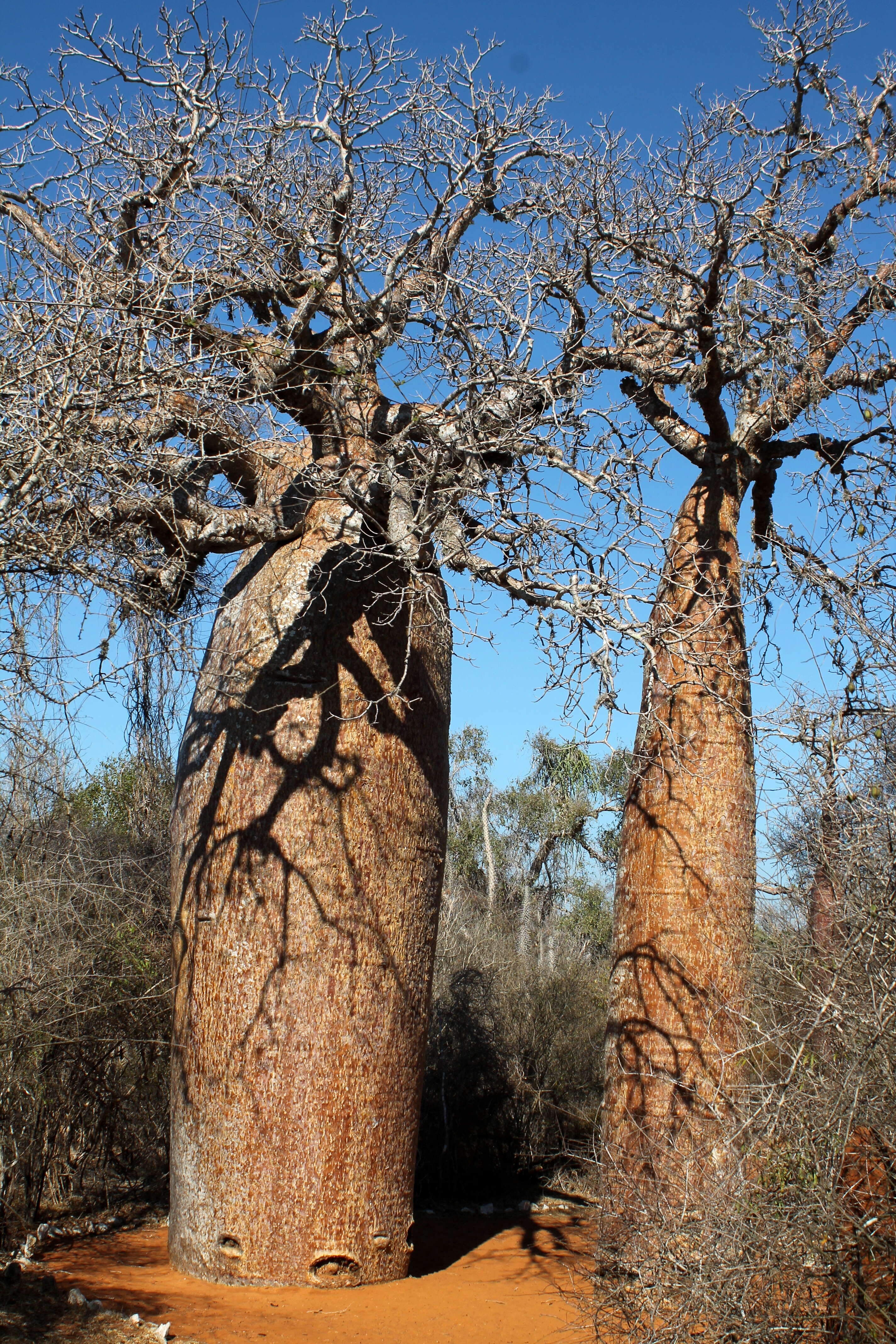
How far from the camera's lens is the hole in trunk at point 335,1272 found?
339 centimetres

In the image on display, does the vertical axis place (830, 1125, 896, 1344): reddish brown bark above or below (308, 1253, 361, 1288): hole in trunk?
above

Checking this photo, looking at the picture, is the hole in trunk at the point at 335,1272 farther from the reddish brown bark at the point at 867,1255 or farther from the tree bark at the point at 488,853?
the tree bark at the point at 488,853

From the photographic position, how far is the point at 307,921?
357cm

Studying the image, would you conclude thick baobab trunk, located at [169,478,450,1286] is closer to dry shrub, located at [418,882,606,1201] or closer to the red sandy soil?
the red sandy soil

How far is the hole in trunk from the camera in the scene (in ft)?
11.1

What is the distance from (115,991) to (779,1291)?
3.58 metres

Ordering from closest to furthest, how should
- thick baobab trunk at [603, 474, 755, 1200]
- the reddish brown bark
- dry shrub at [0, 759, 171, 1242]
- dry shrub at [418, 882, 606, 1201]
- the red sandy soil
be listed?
1. the reddish brown bark
2. the red sandy soil
3. thick baobab trunk at [603, 474, 755, 1200]
4. dry shrub at [0, 759, 171, 1242]
5. dry shrub at [418, 882, 606, 1201]

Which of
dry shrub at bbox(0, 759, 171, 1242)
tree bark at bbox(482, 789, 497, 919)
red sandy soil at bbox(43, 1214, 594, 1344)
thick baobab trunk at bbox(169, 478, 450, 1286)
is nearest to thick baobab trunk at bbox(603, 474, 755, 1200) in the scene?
red sandy soil at bbox(43, 1214, 594, 1344)

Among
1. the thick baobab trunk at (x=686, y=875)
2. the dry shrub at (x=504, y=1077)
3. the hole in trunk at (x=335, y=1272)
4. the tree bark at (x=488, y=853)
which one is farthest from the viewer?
the tree bark at (x=488, y=853)

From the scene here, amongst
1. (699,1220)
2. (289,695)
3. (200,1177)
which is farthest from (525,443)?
(200,1177)

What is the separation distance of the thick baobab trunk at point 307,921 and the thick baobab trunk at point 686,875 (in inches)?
31.9

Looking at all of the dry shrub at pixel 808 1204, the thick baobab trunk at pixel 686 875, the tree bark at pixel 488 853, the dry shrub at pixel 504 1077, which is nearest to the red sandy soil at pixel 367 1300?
the dry shrub at pixel 808 1204

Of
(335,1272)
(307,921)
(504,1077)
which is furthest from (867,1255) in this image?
(504,1077)

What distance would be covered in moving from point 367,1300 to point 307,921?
127cm
